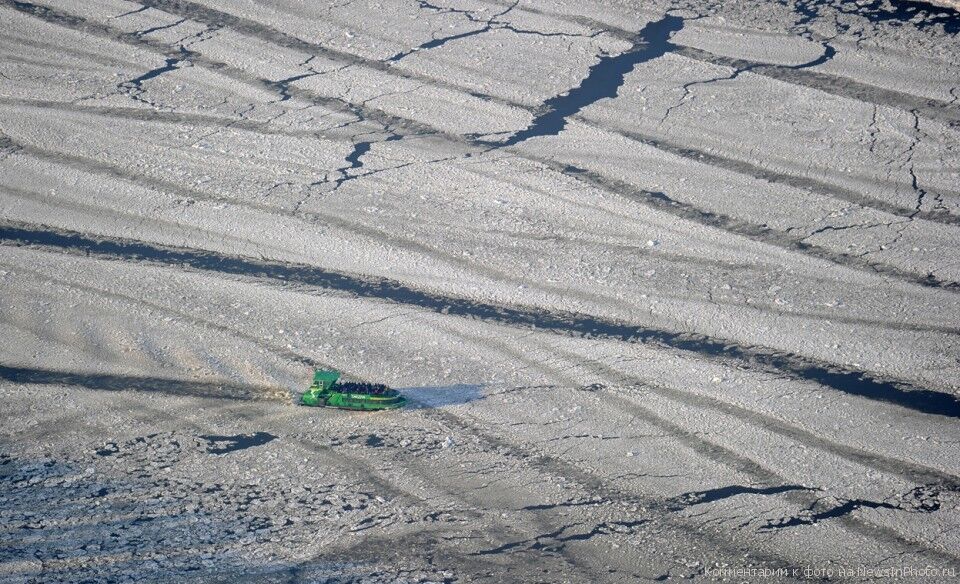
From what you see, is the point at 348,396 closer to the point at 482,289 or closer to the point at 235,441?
the point at 235,441

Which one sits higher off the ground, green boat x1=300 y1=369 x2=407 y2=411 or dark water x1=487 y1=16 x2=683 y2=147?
dark water x1=487 y1=16 x2=683 y2=147

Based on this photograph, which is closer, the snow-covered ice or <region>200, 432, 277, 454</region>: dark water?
the snow-covered ice

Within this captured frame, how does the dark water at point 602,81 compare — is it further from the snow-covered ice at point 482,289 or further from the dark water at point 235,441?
the dark water at point 235,441

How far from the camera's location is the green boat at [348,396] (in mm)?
5266

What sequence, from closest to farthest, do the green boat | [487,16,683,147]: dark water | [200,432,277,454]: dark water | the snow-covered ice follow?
1. the snow-covered ice
2. [200,432,277,454]: dark water
3. the green boat
4. [487,16,683,147]: dark water

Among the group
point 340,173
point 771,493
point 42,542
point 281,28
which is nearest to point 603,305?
point 771,493

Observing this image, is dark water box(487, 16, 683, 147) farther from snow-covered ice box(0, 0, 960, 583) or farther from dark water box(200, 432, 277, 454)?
dark water box(200, 432, 277, 454)

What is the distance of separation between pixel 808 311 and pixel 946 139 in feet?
7.47

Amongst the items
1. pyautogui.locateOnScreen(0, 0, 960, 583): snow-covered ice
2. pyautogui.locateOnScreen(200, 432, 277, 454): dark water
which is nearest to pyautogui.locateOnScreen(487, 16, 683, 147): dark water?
pyautogui.locateOnScreen(0, 0, 960, 583): snow-covered ice

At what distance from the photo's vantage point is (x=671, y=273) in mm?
6285

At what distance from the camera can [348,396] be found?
5.26 m

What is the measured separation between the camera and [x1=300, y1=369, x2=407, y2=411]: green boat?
5.27 meters

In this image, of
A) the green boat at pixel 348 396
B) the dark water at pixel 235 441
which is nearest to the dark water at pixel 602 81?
the green boat at pixel 348 396

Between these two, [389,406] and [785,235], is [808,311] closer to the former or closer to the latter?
[785,235]
